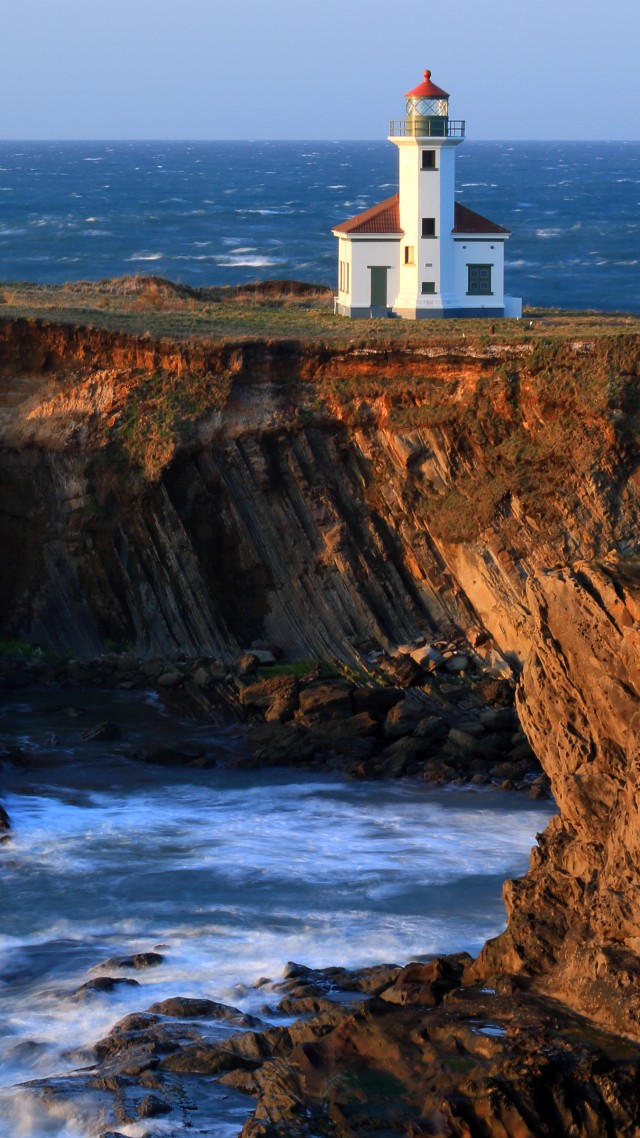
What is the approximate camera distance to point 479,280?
41.3 metres

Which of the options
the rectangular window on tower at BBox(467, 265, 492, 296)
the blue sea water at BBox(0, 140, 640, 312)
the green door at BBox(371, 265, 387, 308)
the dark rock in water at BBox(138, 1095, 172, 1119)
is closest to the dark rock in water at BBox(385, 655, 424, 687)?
the green door at BBox(371, 265, 387, 308)

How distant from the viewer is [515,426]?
32.2 m

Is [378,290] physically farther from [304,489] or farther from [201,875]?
→ [201,875]

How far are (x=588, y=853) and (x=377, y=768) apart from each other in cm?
1105

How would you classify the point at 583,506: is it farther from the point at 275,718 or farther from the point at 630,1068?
the point at 630,1068

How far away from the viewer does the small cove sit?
18719mm

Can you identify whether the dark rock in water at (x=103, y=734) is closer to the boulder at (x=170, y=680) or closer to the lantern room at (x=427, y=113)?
the boulder at (x=170, y=680)

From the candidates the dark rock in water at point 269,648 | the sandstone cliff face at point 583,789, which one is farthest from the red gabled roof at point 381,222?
the sandstone cliff face at point 583,789

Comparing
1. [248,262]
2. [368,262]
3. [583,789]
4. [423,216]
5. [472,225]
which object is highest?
[423,216]

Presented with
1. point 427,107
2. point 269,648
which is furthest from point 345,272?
point 269,648

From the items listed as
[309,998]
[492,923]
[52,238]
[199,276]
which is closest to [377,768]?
[492,923]

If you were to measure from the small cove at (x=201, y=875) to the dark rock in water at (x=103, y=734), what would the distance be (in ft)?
0.46

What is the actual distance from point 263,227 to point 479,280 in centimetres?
5733

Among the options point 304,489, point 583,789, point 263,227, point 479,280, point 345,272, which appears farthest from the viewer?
point 263,227
